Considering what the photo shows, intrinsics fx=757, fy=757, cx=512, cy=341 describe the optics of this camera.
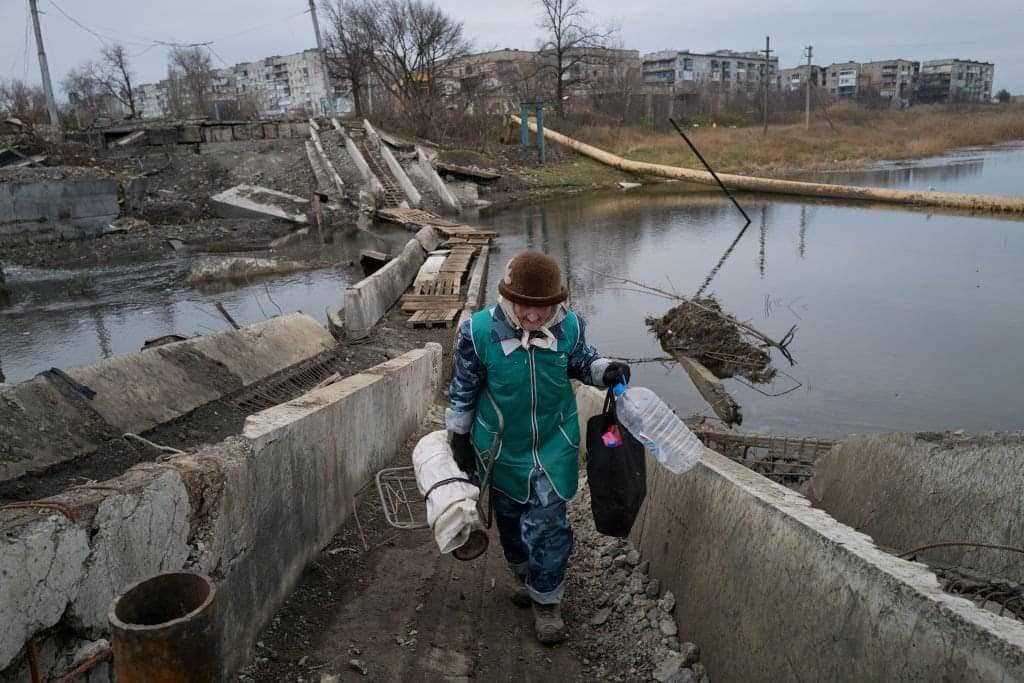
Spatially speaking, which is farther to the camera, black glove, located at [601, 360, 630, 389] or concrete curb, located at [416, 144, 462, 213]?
concrete curb, located at [416, 144, 462, 213]

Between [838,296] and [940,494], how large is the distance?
422 inches

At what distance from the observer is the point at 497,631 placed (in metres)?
3.69

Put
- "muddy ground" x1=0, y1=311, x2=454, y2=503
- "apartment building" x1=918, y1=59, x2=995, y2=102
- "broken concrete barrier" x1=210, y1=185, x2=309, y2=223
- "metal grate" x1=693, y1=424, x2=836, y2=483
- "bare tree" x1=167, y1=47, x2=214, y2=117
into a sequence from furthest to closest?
"apartment building" x1=918, y1=59, x2=995, y2=102, "bare tree" x1=167, y1=47, x2=214, y2=117, "broken concrete barrier" x1=210, y1=185, x2=309, y2=223, "metal grate" x1=693, y1=424, x2=836, y2=483, "muddy ground" x1=0, y1=311, x2=454, y2=503

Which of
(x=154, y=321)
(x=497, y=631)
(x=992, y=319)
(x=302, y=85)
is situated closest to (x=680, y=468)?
(x=497, y=631)

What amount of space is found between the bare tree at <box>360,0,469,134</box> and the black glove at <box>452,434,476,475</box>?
39401 mm

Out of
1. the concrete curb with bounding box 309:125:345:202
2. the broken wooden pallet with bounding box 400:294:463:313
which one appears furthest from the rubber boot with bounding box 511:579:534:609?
the concrete curb with bounding box 309:125:345:202

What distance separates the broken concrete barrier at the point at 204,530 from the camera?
2.35 metres

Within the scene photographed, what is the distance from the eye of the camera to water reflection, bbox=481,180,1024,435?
361 inches

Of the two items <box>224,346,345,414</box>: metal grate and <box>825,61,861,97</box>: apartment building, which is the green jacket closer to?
<box>224,346,345,414</box>: metal grate

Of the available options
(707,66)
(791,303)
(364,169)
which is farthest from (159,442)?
(707,66)

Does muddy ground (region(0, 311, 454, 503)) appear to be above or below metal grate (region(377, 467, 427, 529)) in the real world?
above

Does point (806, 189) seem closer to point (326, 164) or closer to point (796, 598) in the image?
point (326, 164)

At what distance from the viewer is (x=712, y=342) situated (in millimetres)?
11148

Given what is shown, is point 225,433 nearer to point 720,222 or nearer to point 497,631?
point 497,631
